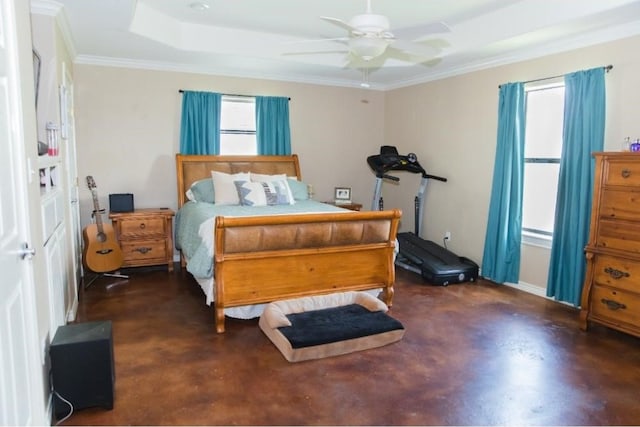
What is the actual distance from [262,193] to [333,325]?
211 cm

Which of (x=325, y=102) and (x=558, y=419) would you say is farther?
(x=325, y=102)

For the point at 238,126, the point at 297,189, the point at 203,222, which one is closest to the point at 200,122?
the point at 238,126

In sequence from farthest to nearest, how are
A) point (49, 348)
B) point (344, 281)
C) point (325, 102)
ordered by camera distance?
point (325, 102)
point (344, 281)
point (49, 348)

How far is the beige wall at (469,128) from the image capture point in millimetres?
3713

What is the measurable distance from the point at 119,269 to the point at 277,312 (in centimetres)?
254

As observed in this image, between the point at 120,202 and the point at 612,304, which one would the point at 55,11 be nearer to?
the point at 120,202

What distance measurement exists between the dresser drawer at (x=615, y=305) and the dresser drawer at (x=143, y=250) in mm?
4277

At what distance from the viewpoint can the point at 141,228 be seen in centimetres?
491

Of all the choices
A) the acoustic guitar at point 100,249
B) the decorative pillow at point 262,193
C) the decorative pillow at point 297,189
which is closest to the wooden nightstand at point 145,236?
the acoustic guitar at point 100,249

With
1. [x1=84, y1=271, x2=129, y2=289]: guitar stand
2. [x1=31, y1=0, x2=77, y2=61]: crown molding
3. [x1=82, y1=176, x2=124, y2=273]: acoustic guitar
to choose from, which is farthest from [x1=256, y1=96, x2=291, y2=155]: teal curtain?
[x1=31, y1=0, x2=77, y2=61]: crown molding

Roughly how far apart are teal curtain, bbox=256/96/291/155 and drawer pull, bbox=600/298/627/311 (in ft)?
12.9

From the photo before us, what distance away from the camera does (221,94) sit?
5.52 m

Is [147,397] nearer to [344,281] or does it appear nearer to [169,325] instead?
[169,325]

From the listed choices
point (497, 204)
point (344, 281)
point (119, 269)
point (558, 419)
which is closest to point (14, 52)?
point (344, 281)
